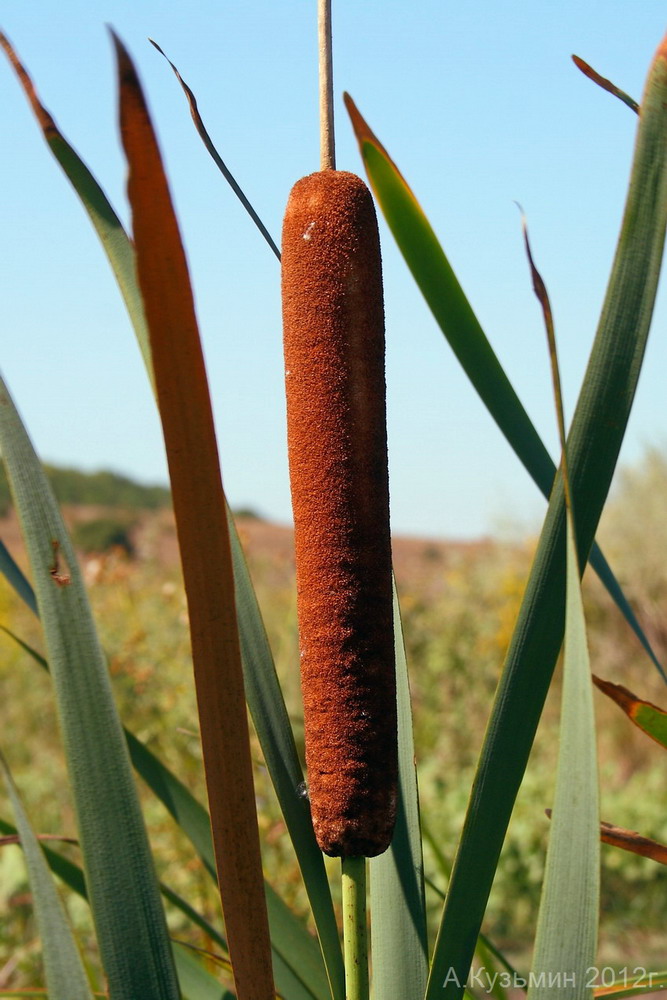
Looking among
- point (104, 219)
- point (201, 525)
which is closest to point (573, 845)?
point (201, 525)

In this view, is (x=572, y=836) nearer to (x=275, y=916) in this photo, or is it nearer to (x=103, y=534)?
(x=275, y=916)

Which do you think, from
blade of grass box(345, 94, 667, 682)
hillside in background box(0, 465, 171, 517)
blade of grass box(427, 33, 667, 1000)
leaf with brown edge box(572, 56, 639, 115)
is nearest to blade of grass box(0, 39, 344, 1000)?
blade of grass box(427, 33, 667, 1000)

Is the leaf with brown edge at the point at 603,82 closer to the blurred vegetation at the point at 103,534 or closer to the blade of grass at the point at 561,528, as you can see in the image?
the blade of grass at the point at 561,528

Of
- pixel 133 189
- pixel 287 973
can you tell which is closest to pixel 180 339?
pixel 133 189

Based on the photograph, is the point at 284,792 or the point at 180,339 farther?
the point at 284,792

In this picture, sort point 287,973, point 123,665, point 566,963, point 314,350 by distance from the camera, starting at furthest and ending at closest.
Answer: point 123,665, point 287,973, point 314,350, point 566,963

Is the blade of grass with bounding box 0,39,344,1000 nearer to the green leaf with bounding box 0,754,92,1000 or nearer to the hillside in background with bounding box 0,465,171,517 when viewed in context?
the green leaf with bounding box 0,754,92,1000

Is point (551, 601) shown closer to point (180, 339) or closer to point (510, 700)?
point (510, 700)
